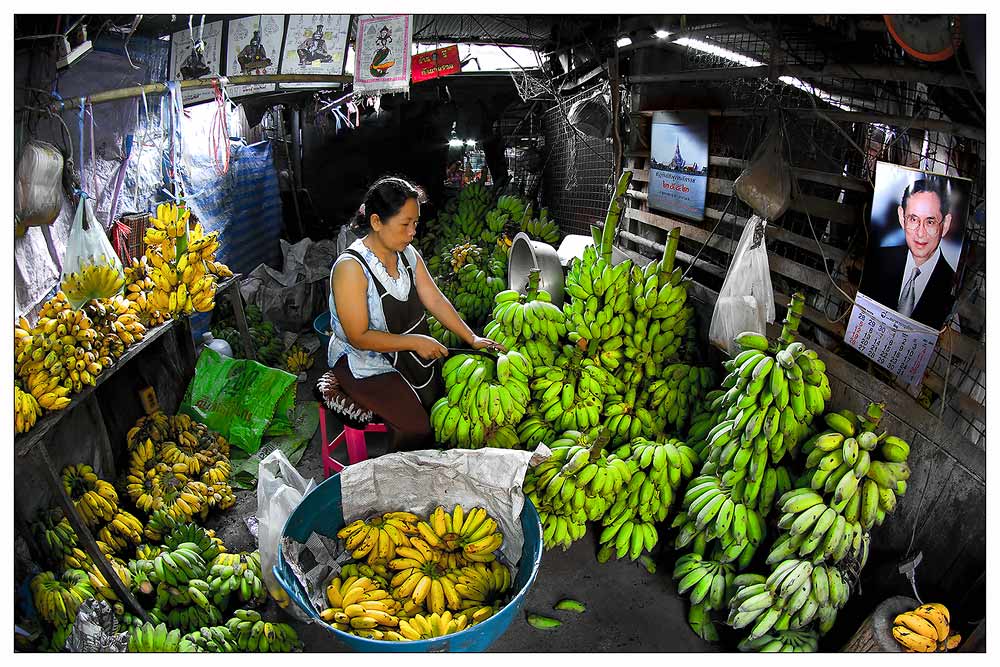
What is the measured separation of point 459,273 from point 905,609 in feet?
12.9

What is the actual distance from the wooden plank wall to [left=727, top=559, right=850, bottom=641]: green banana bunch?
1.15ft

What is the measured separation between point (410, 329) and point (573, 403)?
2.97 feet

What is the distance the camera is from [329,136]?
9.66 meters

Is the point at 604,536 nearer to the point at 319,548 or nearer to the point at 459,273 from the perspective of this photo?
the point at 319,548

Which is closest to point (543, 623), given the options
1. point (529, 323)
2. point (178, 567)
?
point (529, 323)

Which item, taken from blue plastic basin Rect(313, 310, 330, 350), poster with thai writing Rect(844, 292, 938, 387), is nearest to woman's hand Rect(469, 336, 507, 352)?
poster with thai writing Rect(844, 292, 938, 387)

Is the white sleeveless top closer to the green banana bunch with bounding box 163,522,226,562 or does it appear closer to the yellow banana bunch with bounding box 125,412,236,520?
the green banana bunch with bounding box 163,522,226,562

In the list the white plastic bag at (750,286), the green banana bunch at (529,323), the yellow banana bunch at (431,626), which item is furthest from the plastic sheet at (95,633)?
the white plastic bag at (750,286)

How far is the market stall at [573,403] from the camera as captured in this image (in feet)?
7.38

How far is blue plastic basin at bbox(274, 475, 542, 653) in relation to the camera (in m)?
1.98

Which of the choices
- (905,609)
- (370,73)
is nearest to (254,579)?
(905,609)

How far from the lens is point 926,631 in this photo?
6.77 feet

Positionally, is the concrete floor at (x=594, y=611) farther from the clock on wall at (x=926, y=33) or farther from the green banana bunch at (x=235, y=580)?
the clock on wall at (x=926, y=33)

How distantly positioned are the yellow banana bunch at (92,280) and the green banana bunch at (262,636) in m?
1.56
